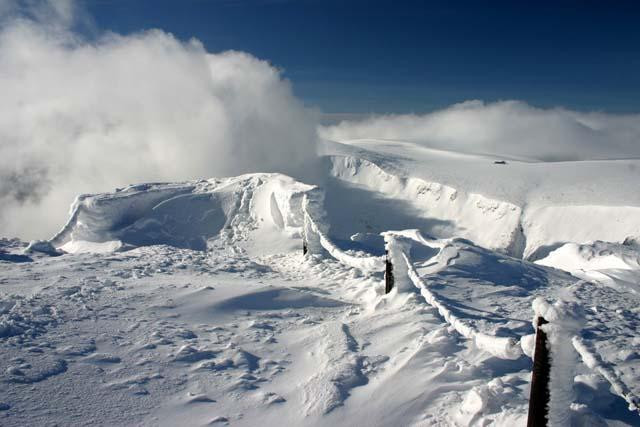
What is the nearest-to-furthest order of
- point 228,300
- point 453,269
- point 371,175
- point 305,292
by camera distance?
point 228,300 < point 305,292 < point 453,269 < point 371,175

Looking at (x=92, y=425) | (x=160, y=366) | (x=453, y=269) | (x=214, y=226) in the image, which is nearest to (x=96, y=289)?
(x=160, y=366)

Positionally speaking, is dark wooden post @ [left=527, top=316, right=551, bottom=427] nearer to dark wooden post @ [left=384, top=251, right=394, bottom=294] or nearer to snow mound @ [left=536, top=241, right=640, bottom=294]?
dark wooden post @ [left=384, top=251, right=394, bottom=294]

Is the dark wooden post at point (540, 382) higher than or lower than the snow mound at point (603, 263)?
higher

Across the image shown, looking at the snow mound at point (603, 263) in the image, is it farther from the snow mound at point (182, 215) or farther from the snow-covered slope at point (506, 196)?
the snow-covered slope at point (506, 196)

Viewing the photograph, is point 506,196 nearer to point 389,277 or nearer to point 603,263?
point 603,263

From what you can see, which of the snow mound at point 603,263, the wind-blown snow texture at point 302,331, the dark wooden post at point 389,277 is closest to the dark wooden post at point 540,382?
the wind-blown snow texture at point 302,331

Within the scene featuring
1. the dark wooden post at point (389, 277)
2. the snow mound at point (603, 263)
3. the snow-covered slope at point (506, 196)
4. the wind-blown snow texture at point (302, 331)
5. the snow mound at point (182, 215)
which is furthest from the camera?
the snow-covered slope at point (506, 196)

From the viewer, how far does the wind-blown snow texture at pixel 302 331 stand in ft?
15.7

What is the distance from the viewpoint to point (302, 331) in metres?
7.36

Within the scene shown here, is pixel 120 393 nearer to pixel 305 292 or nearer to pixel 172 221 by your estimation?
pixel 305 292

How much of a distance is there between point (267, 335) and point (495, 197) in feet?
96.9

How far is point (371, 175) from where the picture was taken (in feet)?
125

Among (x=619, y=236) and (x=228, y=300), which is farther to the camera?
(x=619, y=236)

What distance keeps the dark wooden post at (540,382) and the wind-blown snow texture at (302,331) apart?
72mm
